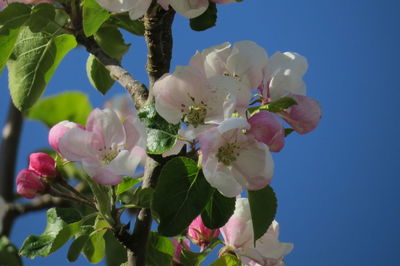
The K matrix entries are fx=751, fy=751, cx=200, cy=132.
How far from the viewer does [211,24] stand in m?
1.02

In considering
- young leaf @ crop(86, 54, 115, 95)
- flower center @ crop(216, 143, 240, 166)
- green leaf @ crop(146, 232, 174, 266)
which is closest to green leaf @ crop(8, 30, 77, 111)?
young leaf @ crop(86, 54, 115, 95)

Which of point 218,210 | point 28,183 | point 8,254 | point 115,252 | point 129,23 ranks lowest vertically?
point 8,254

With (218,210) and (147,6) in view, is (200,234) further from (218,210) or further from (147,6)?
(147,6)

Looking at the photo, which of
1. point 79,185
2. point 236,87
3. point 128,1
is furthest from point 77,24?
point 79,185

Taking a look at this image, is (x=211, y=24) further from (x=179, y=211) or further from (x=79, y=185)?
(x=79, y=185)

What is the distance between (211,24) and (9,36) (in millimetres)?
304

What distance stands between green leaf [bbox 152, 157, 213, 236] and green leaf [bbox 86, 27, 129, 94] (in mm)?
470

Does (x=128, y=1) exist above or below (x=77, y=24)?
above

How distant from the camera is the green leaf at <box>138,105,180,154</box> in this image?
931 millimetres

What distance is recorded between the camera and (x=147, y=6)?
37.7 inches

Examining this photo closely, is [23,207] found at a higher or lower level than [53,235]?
lower

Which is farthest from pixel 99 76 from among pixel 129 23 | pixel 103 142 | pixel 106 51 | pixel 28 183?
pixel 103 142

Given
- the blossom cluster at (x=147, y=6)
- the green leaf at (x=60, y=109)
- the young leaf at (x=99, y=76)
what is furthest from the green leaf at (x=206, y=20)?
the green leaf at (x=60, y=109)

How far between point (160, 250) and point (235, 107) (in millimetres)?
328
